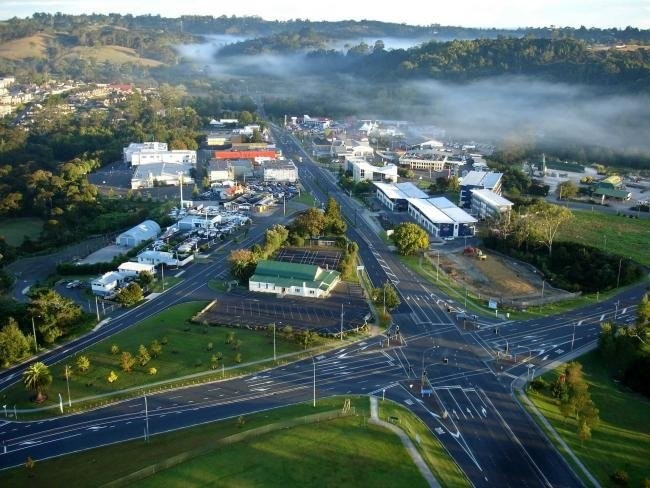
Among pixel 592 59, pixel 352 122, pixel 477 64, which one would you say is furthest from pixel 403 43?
pixel 352 122

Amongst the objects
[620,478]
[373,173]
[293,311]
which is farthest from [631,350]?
[373,173]

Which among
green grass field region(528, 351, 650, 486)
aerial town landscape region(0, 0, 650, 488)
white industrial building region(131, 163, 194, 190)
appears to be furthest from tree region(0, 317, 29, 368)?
white industrial building region(131, 163, 194, 190)

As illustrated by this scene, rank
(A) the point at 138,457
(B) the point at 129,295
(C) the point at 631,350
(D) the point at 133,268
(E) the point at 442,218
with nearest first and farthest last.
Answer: (A) the point at 138,457, (C) the point at 631,350, (B) the point at 129,295, (D) the point at 133,268, (E) the point at 442,218

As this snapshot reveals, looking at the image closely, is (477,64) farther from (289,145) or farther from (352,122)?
(289,145)

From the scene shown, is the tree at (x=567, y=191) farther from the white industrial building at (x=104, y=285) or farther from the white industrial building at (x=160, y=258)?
the white industrial building at (x=104, y=285)

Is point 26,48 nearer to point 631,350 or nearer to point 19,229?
point 19,229

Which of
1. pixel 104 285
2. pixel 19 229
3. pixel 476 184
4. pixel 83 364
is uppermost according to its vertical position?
pixel 476 184
